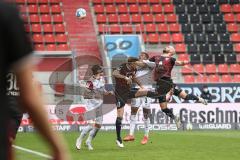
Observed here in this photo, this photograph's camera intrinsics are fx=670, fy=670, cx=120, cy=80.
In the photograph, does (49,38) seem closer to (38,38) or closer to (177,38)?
(38,38)

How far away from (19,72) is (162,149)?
1222 cm

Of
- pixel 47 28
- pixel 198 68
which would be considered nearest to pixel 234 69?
pixel 198 68

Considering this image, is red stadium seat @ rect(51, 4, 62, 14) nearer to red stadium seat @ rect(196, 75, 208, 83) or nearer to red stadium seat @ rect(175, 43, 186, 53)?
red stadium seat @ rect(175, 43, 186, 53)

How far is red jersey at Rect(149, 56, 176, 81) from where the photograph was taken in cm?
1773

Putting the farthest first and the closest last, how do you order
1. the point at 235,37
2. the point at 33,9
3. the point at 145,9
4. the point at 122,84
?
the point at 145,9, the point at 33,9, the point at 235,37, the point at 122,84

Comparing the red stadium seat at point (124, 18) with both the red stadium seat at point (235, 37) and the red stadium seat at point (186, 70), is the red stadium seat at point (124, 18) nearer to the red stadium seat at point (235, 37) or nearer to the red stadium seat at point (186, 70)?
the red stadium seat at point (186, 70)

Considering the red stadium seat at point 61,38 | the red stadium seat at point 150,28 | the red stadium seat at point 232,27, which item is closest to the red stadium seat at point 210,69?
the red stadium seat at point 232,27

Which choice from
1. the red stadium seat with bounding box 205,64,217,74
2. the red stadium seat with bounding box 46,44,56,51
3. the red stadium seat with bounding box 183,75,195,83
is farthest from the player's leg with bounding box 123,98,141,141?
the red stadium seat with bounding box 205,64,217,74

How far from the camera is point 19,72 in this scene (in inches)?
113

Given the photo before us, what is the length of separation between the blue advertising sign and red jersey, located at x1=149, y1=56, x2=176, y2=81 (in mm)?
9992

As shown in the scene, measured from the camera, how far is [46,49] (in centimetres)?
2806

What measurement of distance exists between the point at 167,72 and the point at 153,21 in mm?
13197

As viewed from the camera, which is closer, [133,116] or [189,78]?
[133,116]

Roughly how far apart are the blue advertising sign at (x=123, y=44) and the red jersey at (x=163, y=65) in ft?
32.8
